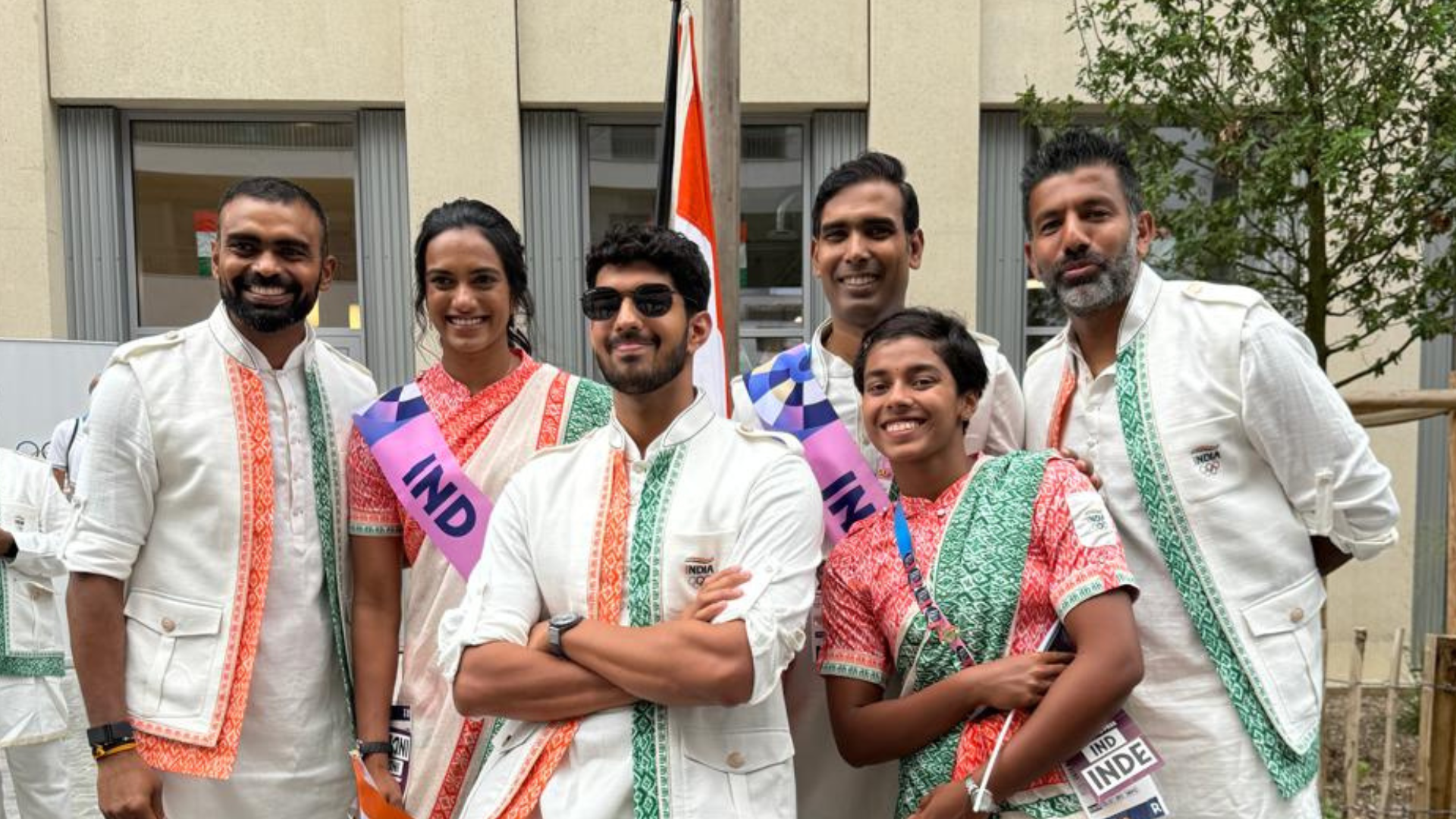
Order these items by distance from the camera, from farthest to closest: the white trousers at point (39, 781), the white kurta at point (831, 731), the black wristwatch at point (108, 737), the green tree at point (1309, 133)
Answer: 1. the green tree at point (1309, 133)
2. the white trousers at point (39, 781)
3. the white kurta at point (831, 731)
4. the black wristwatch at point (108, 737)

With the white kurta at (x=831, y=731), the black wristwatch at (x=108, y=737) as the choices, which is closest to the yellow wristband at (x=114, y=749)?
the black wristwatch at (x=108, y=737)

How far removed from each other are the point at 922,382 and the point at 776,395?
59cm

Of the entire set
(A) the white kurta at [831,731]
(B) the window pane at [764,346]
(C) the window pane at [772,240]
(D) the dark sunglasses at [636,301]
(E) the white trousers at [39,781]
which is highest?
(C) the window pane at [772,240]

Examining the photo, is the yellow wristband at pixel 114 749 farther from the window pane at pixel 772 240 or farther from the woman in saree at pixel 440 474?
the window pane at pixel 772 240

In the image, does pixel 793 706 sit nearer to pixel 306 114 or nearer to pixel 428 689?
pixel 428 689

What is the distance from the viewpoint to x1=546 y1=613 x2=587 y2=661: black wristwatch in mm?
1982

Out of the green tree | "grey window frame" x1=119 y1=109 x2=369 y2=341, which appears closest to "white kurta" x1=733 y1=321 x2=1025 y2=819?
the green tree

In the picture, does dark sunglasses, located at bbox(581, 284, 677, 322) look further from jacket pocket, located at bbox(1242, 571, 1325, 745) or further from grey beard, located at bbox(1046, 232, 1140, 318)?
jacket pocket, located at bbox(1242, 571, 1325, 745)

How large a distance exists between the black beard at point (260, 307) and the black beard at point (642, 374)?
77cm

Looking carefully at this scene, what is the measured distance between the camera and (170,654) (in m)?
2.35

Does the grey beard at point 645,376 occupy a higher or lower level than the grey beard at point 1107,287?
lower

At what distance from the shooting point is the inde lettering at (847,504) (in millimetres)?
2607

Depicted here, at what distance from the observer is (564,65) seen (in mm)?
7555

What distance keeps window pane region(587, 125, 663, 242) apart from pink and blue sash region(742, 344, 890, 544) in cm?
535
